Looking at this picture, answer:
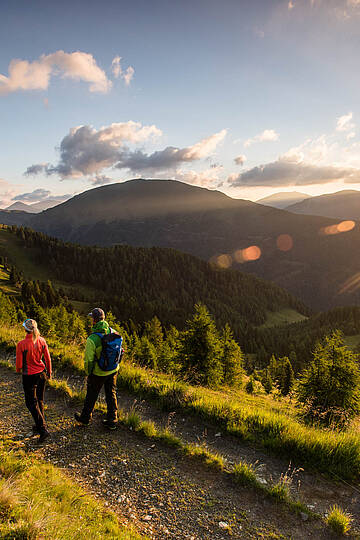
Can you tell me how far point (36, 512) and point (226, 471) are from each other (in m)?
→ 4.19

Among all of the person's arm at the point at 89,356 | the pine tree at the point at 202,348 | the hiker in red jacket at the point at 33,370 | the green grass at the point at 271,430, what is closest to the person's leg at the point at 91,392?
the person's arm at the point at 89,356

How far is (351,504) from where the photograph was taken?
18.9ft

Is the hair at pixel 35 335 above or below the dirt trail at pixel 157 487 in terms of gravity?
above

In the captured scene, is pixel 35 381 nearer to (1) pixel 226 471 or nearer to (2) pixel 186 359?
(1) pixel 226 471

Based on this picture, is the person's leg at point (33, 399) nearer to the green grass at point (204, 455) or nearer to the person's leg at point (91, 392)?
the person's leg at point (91, 392)

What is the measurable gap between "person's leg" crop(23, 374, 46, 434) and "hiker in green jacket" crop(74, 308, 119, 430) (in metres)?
0.95

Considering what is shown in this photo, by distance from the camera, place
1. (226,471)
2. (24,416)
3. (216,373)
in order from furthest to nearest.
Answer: (216,373) → (24,416) → (226,471)

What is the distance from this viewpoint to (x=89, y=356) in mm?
7359

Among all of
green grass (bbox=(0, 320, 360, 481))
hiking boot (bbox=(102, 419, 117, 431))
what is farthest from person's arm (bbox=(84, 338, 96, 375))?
green grass (bbox=(0, 320, 360, 481))

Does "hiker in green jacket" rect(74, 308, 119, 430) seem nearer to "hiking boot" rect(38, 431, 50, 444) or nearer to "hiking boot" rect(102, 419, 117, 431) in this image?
"hiking boot" rect(102, 419, 117, 431)

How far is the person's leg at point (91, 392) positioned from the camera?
7.62 m

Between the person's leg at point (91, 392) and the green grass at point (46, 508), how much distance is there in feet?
5.53

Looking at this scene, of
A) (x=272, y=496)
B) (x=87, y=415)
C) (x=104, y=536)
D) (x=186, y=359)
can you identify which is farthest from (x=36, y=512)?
(x=186, y=359)

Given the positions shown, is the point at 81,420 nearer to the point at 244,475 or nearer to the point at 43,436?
the point at 43,436
